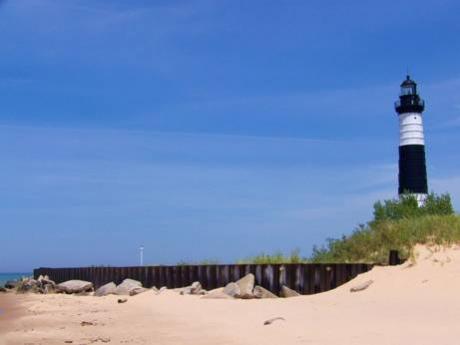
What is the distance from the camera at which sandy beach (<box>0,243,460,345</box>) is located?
10.2 m

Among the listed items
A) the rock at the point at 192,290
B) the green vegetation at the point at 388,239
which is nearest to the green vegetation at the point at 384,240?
the green vegetation at the point at 388,239

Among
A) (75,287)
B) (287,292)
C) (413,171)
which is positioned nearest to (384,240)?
(287,292)

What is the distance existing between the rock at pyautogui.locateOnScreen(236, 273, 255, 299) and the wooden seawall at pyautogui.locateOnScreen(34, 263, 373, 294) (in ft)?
1.28

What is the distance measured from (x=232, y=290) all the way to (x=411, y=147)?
2486 cm

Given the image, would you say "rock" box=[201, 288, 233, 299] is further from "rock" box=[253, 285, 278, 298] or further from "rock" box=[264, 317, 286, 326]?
"rock" box=[264, 317, 286, 326]

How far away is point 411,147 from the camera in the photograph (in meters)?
40.2

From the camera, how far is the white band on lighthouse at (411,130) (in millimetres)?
40625

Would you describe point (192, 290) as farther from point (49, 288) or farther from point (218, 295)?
point (49, 288)

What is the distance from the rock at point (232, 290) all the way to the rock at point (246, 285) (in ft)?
0.28

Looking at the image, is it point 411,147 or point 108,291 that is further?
point 411,147

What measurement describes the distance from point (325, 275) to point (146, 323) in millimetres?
5342

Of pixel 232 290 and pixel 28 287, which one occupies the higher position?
pixel 232 290

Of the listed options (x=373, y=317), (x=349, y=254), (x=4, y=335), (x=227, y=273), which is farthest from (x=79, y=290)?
(x=373, y=317)

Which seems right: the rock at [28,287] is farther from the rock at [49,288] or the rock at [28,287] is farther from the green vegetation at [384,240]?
the green vegetation at [384,240]
